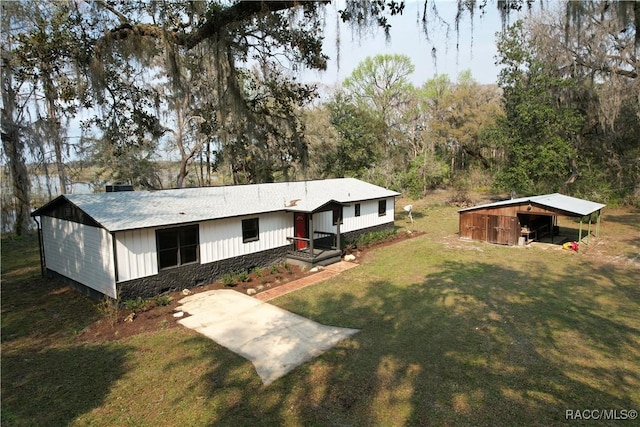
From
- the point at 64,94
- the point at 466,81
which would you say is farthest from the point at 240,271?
the point at 466,81

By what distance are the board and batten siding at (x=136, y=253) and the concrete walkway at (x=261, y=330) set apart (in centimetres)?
147

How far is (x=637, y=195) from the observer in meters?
23.8

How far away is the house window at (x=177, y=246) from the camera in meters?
11.2

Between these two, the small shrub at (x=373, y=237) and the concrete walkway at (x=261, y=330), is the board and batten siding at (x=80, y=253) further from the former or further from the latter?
the small shrub at (x=373, y=237)

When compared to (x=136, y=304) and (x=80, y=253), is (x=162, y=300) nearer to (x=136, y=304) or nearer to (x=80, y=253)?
(x=136, y=304)

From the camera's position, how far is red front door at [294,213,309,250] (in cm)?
1582

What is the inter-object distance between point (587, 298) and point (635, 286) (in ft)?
7.55

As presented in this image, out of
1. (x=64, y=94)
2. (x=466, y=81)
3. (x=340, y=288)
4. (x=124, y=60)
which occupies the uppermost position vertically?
(x=466, y=81)

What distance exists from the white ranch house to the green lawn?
1312mm

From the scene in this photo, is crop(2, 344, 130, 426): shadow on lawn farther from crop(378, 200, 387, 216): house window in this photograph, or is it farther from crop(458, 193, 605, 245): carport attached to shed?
crop(458, 193, 605, 245): carport attached to shed

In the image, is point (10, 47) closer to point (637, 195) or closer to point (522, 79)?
point (522, 79)

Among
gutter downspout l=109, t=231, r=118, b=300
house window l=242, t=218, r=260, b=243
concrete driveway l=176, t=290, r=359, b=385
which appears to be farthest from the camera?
house window l=242, t=218, r=260, b=243

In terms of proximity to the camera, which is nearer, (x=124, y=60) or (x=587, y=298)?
(x=124, y=60)

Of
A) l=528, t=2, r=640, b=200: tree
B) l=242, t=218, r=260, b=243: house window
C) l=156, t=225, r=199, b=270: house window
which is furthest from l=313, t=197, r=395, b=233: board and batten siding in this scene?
l=528, t=2, r=640, b=200: tree
